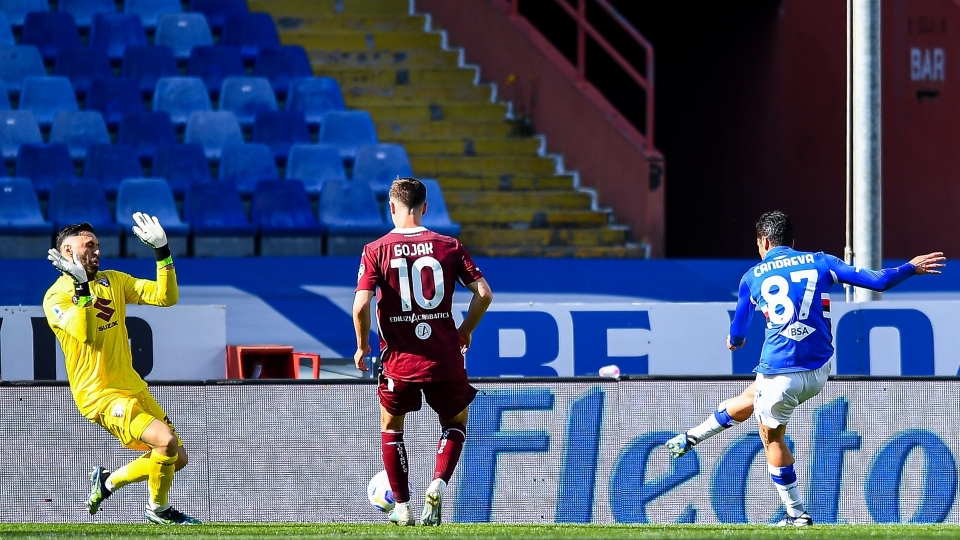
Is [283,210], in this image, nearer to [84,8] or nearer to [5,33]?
[5,33]

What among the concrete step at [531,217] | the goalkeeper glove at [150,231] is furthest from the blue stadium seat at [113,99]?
the goalkeeper glove at [150,231]

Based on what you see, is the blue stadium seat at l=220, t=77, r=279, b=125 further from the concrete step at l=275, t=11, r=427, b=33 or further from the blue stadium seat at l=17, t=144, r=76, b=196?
the blue stadium seat at l=17, t=144, r=76, b=196

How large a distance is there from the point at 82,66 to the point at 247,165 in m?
2.53

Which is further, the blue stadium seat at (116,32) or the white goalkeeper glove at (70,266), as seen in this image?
the blue stadium seat at (116,32)

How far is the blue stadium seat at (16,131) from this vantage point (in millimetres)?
12516

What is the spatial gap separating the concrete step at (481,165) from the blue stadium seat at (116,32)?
3.29 m

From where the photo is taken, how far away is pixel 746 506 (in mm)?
7832

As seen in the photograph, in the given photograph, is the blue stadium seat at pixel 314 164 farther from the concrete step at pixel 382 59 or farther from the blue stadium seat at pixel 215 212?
the concrete step at pixel 382 59

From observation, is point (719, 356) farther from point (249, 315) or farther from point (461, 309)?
point (249, 315)

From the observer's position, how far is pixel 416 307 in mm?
6266

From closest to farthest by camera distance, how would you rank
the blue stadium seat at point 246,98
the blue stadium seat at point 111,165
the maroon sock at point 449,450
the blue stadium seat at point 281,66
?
1. the maroon sock at point 449,450
2. the blue stadium seat at point 111,165
3. the blue stadium seat at point 246,98
4. the blue stadium seat at point 281,66

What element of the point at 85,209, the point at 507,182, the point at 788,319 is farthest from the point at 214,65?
the point at 788,319

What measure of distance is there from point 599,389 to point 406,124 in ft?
23.5

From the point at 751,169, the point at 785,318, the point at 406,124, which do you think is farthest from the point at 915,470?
the point at 751,169
